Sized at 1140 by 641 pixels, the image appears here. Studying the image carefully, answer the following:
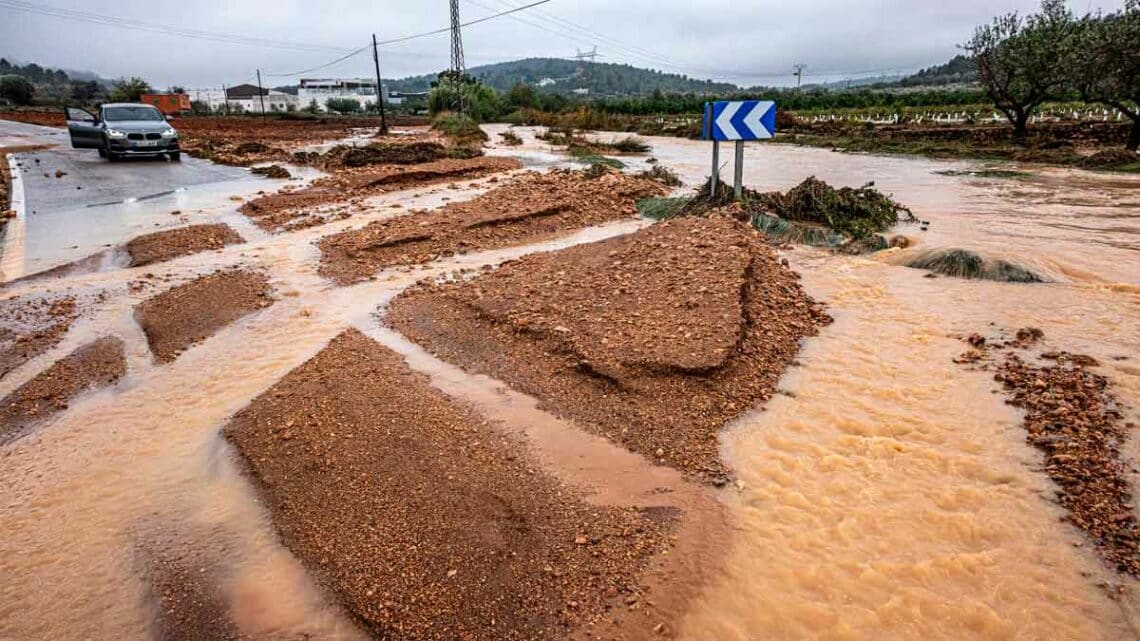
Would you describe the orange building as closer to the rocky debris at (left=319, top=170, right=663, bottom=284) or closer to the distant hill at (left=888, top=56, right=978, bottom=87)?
the rocky debris at (left=319, top=170, right=663, bottom=284)

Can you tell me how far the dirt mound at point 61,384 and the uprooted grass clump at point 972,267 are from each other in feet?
27.7

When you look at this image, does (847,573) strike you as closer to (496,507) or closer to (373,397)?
(496,507)

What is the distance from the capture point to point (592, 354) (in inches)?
190

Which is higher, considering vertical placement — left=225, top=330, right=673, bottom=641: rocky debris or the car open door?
the car open door

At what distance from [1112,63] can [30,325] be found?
83.1ft

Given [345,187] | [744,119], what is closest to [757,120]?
[744,119]

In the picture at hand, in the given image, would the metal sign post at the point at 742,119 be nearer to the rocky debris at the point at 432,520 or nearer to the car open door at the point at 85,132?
the rocky debris at the point at 432,520

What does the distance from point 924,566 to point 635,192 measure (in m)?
10.1

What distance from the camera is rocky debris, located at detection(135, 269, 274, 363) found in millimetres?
5742

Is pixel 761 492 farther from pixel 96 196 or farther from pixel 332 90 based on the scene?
pixel 332 90

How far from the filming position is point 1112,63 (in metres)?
18.2

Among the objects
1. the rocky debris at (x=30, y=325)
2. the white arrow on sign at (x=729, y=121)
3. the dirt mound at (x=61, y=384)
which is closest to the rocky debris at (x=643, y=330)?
the white arrow on sign at (x=729, y=121)

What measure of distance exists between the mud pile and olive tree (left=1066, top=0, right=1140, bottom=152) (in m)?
17.5

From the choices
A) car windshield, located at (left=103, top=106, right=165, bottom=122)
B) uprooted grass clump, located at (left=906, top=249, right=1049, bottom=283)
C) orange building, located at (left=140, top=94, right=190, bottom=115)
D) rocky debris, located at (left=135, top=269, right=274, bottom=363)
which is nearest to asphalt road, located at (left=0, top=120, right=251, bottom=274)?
car windshield, located at (left=103, top=106, right=165, bottom=122)
